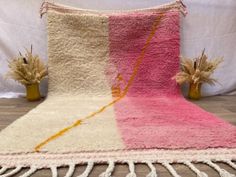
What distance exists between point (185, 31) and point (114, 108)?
63 cm

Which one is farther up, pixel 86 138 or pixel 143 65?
pixel 143 65

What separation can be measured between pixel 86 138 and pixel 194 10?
0.97 metres

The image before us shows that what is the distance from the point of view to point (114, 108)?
937 mm

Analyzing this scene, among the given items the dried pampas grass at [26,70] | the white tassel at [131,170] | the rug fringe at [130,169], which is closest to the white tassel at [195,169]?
the rug fringe at [130,169]

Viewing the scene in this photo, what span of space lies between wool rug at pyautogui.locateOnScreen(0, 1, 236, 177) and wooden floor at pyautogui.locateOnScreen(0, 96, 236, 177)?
0.01 meters

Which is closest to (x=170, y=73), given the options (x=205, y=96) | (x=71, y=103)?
(x=205, y=96)

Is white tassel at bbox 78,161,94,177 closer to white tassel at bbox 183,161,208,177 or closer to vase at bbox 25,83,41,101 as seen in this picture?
white tassel at bbox 183,161,208,177

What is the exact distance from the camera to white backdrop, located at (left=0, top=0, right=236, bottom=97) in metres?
1.24

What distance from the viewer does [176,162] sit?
53 cm

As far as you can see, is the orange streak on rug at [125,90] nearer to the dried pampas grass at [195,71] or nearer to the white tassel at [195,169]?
the dried pampas grass at [195,71]

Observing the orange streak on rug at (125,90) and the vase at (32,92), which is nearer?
the orange streak on rug at (125,90)

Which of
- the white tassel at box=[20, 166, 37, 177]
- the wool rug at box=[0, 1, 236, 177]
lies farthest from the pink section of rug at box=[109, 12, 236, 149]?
the white tassel at box=[20, 166, 37, 177]

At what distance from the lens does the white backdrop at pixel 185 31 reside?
124 cm

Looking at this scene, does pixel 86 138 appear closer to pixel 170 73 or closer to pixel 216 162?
pixel 216 162
